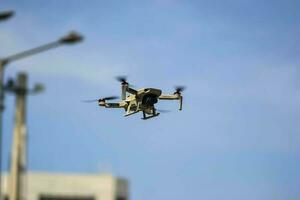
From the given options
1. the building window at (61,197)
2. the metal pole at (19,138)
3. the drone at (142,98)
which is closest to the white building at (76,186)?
the building window at (61,197)

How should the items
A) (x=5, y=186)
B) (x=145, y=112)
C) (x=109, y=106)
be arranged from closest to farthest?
(x=145, y=112) → (x=109, y=106) → (x=5, y=186)

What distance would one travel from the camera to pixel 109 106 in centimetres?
6425

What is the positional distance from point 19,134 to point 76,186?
348 ft

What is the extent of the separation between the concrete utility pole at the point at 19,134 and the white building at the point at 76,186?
10229cm

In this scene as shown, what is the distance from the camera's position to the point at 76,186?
132625 millimetres

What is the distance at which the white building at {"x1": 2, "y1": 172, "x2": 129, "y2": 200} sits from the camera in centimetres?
12938

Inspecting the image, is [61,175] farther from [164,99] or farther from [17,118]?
[17,118]

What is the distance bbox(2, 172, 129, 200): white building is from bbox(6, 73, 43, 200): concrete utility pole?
102m

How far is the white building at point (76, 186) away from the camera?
129375 millimetres

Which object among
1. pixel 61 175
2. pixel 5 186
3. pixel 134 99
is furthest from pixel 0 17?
pixel 61 175

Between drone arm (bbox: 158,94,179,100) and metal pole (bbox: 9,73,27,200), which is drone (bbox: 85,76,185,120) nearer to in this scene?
drone arm (bbox: 158,94,179,100)

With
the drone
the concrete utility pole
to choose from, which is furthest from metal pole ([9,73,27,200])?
the drone

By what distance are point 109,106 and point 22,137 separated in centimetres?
3653

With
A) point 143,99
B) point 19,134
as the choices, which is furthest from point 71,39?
point 143,99
